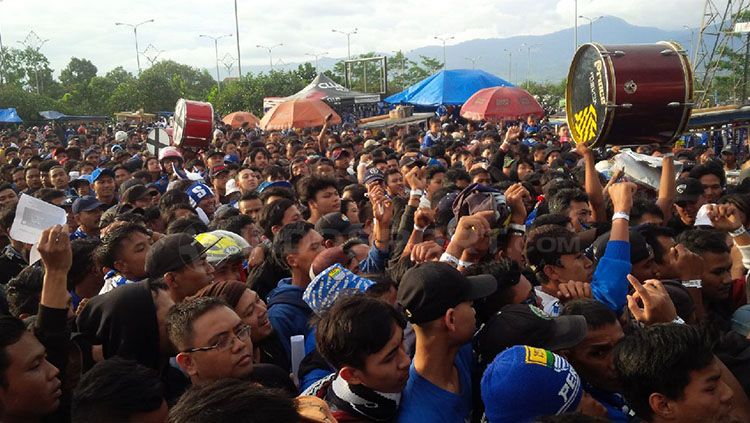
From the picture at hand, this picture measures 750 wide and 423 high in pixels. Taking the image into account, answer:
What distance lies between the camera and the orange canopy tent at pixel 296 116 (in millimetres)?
15780

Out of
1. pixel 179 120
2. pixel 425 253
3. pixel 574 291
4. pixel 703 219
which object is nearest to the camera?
pixel 574 291

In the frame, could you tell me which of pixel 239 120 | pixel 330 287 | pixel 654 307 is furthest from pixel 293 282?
pixel 239 120

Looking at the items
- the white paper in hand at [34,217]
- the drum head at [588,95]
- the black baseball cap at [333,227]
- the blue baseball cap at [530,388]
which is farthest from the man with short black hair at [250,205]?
the blue baseball cap at [530,388]

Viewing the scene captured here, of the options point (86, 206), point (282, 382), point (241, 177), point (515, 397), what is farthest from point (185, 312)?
point (241, 177)

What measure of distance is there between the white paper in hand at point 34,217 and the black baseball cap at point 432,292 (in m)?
2.21

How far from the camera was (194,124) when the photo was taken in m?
11.2

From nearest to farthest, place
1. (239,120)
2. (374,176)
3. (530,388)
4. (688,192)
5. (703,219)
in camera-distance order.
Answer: (530,388) → (703,219) → (688,192) → (374,176) → (239,120)

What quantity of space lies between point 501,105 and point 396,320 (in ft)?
48.2

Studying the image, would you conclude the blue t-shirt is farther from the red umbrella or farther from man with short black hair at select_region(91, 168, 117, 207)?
the red umbrella

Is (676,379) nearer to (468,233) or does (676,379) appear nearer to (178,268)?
(468,233)

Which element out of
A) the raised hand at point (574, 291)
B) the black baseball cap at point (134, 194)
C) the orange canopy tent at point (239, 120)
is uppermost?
the orange canopy tent at point (239, 120)

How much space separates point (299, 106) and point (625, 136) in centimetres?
1190

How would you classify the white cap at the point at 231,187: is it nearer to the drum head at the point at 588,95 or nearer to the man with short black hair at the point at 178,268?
the drum head at the point at 588,95

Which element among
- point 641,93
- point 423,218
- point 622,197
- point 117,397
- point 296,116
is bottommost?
point 117,397
